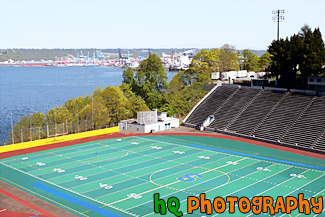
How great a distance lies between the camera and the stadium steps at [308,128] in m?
50.0

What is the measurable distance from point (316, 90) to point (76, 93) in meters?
99.1

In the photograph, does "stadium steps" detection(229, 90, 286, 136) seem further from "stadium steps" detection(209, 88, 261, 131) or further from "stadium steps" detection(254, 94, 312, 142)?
"stadium steps" detection(209, 88, 261, 131)

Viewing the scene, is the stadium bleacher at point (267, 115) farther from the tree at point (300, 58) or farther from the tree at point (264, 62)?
the tree at point (264, 62)

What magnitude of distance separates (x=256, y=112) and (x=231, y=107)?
4975 millimetres

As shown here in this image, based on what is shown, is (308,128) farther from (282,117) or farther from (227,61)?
(227,61)

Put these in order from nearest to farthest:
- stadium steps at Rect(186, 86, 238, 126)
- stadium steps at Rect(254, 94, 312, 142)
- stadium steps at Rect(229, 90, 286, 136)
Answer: stadium steps at Rect(254, 94, 312, 142) < stadium steps at Rect(229, 90, 286, 136) < stadium steps at Rect(186, 86, 238, 126)

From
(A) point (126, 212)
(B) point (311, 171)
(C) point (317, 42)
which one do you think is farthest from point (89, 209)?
(C) point (317, 42)

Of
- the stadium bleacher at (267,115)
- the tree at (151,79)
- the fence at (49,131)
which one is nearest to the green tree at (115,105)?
the fence at (49,131)

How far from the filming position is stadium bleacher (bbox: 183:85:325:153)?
51.5 metres

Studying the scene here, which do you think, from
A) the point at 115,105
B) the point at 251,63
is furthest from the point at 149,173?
the point at 251,63

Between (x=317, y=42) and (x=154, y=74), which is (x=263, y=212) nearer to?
(x=317, y=42)

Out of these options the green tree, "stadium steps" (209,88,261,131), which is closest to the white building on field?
the green tree

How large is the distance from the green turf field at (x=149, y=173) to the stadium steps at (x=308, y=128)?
14.3ft

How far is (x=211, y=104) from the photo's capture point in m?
67.8
